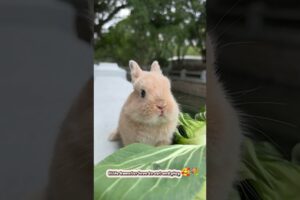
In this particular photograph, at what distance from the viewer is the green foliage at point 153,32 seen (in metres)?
2.29

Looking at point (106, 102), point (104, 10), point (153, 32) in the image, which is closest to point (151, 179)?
point (106, 102)

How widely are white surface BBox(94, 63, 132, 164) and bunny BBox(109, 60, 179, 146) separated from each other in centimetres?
4

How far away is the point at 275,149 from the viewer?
2451 mm

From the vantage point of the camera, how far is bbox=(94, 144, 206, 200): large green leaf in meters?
2.27

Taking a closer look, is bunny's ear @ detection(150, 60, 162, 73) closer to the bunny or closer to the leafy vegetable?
the bunny

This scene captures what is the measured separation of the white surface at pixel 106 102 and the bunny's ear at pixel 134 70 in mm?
56

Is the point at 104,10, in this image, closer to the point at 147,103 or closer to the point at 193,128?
the point at 147,103

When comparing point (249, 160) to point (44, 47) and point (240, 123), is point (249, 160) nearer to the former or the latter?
point (240, 123)

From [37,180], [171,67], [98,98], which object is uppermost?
[171,67]

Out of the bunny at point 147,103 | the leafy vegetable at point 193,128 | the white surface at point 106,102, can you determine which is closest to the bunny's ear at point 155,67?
the bunny at point 147,103

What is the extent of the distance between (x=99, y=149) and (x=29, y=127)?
0.50 metres

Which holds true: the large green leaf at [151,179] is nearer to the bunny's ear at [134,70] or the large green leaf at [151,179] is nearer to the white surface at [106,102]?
the white surface at [106,102]

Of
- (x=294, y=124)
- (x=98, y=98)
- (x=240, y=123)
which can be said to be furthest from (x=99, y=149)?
(x=294, y=124)

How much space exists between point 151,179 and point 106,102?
0.59 meters
